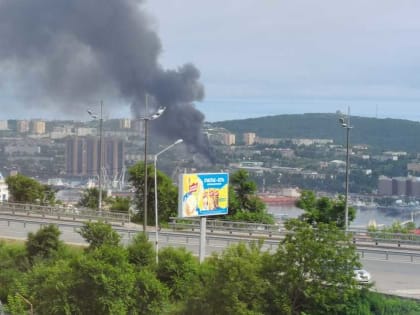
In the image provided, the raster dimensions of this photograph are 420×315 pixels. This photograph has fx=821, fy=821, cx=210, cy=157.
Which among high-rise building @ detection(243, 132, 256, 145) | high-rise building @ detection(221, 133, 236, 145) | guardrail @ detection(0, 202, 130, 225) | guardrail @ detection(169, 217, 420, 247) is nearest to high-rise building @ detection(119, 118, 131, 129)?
high-rise building @ detection(221, 133, 236, 145)

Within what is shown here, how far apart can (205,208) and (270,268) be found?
26.4 feet

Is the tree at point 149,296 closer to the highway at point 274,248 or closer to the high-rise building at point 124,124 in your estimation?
the highway at point 274,248

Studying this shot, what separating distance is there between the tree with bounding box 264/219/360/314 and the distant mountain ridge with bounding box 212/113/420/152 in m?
135

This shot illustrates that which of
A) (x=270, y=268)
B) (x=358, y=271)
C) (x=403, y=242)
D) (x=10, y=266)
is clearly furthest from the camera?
(x=403, y=242)

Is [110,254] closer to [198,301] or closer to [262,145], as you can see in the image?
[198,301]

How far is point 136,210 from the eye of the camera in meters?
57.9

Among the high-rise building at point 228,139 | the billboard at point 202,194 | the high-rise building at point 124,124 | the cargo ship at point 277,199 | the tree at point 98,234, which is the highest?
the high-rise building at point 124,124

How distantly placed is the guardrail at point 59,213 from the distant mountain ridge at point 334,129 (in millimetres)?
108454

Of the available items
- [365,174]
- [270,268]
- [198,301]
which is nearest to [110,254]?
[198,301]

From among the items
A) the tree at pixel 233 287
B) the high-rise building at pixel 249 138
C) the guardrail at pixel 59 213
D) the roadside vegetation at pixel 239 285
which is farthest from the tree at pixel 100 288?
the high-rise building at pixel 249 138

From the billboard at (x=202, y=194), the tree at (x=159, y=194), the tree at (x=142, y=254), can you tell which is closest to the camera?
the tree at (x=142, y=254)

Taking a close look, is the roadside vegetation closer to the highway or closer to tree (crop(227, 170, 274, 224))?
the highway

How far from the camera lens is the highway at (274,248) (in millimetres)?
30359

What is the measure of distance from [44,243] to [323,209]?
21.8 metres
